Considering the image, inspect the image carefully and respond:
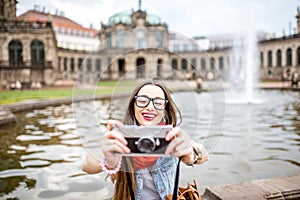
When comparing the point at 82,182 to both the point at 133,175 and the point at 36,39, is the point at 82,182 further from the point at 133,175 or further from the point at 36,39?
the point at 36,39

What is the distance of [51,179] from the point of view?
17.2 ft

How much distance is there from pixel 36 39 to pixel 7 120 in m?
35.3

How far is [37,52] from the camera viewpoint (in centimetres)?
4388

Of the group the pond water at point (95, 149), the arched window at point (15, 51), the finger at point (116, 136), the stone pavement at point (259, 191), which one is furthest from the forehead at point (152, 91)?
the arched window at point (15, 51)

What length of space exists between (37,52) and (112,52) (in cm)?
4430

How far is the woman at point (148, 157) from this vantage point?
1675 mm

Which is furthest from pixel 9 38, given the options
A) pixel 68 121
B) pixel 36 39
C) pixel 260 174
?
pixel 260 174

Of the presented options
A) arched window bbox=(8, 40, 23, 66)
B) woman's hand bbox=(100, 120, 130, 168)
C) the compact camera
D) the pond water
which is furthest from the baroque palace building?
the compact camera

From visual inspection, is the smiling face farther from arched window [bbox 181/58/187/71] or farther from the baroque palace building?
arched window [bbox 181/58/187/71]

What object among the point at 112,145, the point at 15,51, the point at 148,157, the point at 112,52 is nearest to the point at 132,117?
the point at 148,157

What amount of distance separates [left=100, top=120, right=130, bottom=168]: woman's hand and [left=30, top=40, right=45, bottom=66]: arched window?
44.2 metres

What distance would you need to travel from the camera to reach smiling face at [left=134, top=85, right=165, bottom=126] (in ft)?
6.88

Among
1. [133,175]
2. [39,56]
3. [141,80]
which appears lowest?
[133,175]

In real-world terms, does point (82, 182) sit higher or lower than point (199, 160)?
lower
